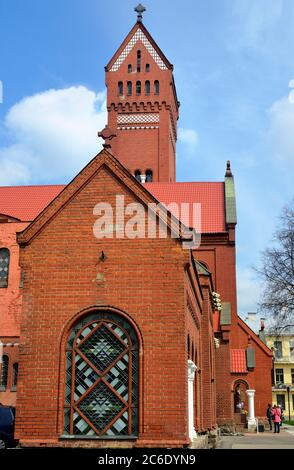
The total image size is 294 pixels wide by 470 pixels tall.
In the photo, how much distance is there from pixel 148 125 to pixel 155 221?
31095 millimetres

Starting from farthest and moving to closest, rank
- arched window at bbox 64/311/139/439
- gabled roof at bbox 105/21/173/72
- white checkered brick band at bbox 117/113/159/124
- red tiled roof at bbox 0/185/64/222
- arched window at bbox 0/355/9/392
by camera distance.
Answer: gabled roof at bbox 105/21/173/72 → white checkered brick band at bbox 117/113/159/124 → red tiled roof at bbox 0/185/64/222 → arched window at bbox 0/355/9/392 → arched window at bbox 64/311/139/439

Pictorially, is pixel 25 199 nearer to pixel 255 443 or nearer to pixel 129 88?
pixel 129 88

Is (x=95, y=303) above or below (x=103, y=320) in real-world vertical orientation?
above

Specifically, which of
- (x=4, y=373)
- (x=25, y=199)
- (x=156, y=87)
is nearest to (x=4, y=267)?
(x=4, y=373)

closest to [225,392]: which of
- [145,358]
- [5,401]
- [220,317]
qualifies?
[220,317]

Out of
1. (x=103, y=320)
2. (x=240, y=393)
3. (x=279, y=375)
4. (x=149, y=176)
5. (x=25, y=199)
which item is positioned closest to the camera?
(x=103, y=320)

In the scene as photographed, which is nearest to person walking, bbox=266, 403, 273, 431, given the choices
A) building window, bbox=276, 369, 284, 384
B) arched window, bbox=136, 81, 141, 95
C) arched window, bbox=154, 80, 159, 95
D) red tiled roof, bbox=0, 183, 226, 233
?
red tiled roof, bbox=0, 183, 226, 233

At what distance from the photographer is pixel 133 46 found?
4553 cm

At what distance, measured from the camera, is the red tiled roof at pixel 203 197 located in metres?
36.1

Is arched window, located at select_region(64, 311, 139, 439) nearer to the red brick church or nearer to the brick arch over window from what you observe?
the red brick church

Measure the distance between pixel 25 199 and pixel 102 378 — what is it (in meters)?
26.5

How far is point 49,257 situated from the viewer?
14.7 m

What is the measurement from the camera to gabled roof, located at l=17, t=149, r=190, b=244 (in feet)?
48.1
